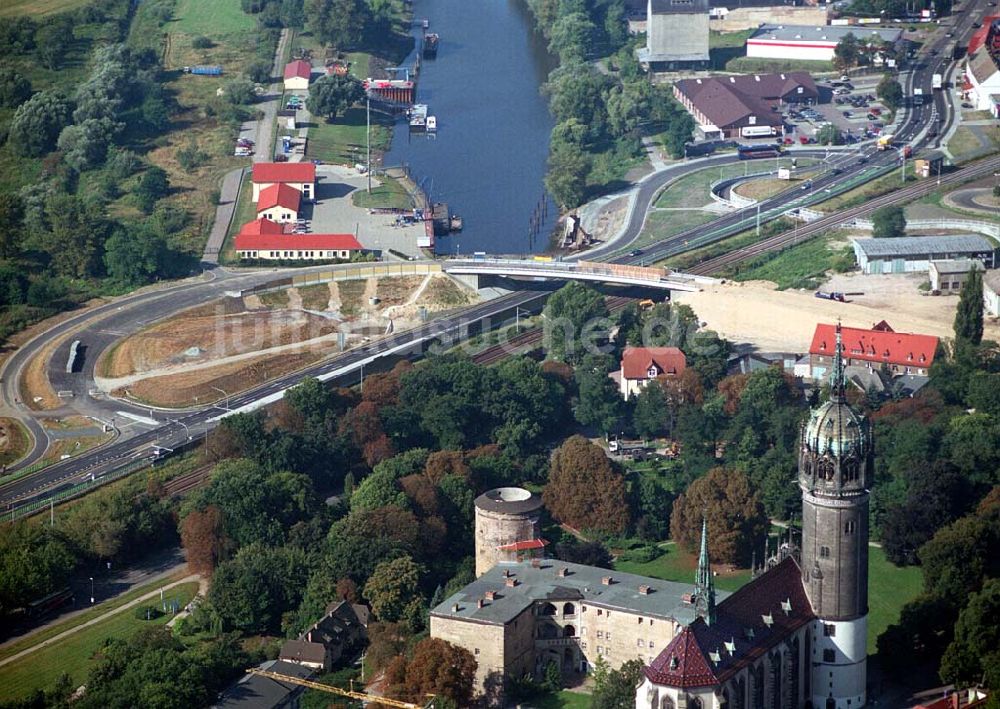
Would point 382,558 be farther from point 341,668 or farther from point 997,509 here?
point 997,509

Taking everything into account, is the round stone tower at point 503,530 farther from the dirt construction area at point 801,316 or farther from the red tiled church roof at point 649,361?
the dirt construction area at point 801,316

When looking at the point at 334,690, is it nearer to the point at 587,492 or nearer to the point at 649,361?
the point at 587,492

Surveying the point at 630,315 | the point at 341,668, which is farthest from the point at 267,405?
the point at 341,668

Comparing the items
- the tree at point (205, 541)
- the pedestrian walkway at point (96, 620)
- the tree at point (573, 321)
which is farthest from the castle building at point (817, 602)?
the tree at point (573, 321)

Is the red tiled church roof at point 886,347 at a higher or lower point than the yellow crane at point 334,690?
higher

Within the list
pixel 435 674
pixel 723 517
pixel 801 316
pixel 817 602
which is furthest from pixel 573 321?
pixel 817 602

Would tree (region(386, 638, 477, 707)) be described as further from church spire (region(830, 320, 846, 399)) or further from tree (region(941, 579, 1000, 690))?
tree (region(941, 579, 1000, 690))
